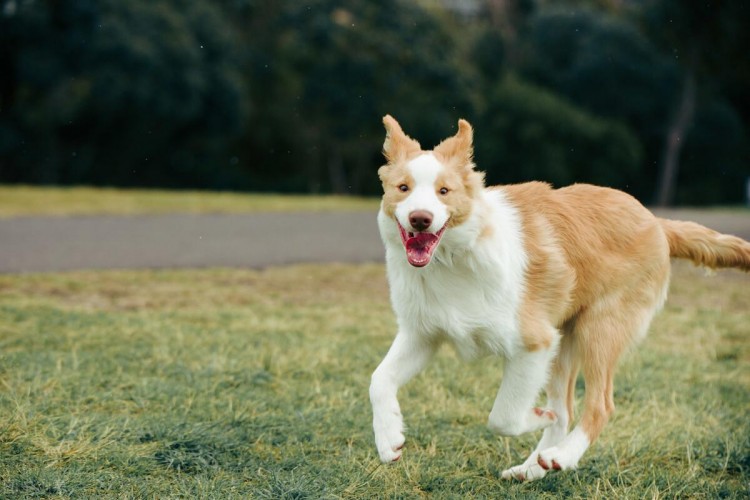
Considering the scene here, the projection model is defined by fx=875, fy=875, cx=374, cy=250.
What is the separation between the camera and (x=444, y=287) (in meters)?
3.94

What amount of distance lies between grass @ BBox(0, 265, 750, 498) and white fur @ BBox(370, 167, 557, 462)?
40cm

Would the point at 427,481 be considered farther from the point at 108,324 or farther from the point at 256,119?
the point at 256,119

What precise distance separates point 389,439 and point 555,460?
0.79 m

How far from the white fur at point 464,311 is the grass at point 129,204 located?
39.3 feet

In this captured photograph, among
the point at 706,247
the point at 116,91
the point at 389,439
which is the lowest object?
the point at 389,439

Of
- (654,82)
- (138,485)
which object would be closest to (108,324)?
(138,485)

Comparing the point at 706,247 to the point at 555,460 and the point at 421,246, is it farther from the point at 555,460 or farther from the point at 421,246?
the point at 421,246

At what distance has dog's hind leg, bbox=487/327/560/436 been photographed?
160 inches

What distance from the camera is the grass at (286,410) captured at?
163 inches

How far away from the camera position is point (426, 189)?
12.1 ft

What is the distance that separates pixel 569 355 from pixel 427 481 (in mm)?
1014

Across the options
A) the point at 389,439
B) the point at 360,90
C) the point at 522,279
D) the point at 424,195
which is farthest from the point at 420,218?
the point at 360,90

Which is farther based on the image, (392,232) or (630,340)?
(630,340)

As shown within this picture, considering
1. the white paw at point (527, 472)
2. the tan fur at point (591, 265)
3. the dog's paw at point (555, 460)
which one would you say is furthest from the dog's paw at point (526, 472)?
the tan fur at point (591, 265)
